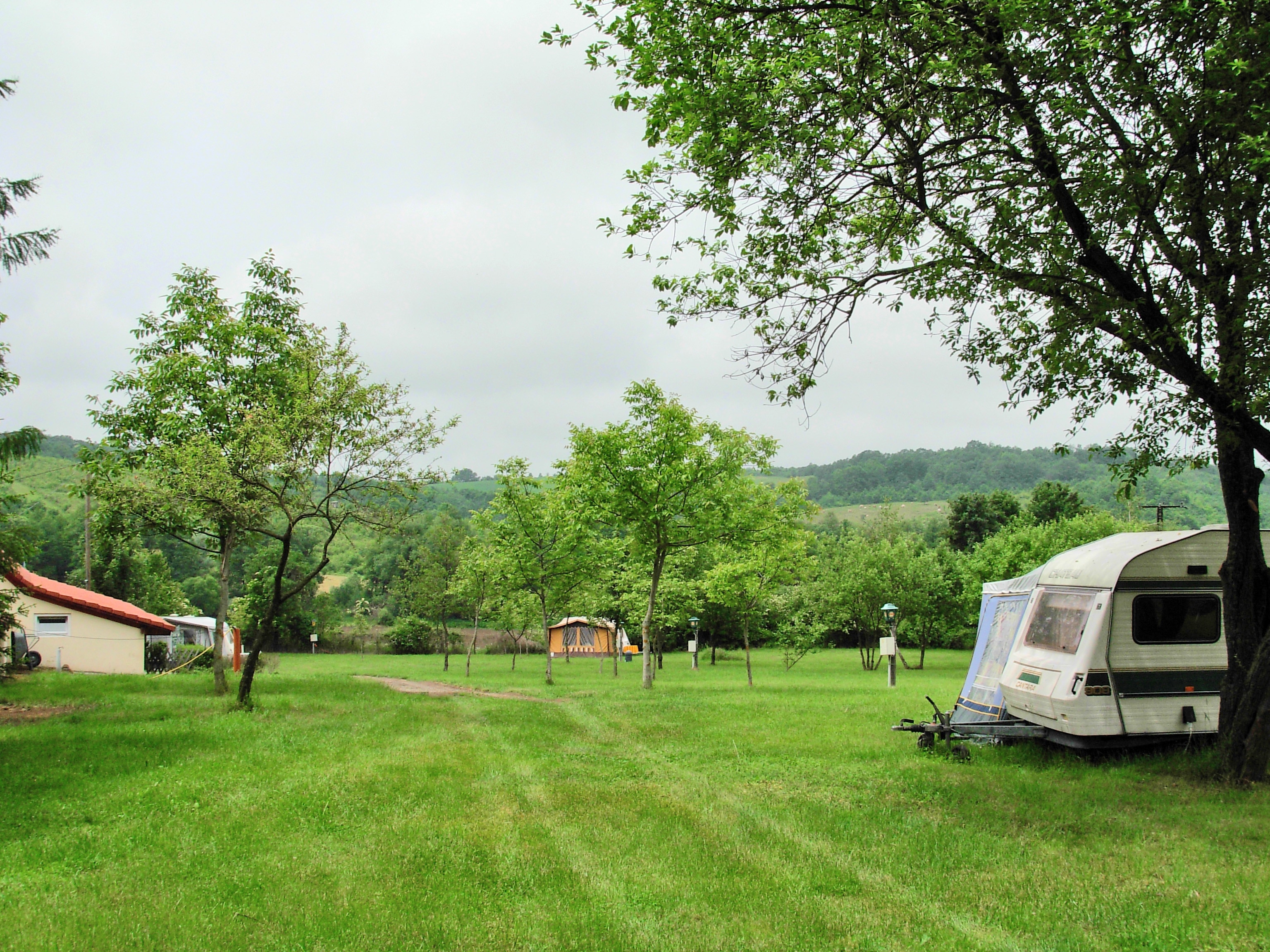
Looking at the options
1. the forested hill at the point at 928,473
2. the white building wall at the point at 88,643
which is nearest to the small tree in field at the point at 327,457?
the white building wall at the point at 88,643

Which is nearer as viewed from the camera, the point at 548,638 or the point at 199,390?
the point at 199,390

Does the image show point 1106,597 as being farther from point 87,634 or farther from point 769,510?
point 87,634

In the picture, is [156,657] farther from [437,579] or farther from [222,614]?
[222,614]

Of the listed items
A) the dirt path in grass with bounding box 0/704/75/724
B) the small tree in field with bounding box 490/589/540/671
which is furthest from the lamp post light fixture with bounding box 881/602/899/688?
the dirt path in grass with bounding box 0/704/75/724

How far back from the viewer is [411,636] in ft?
222

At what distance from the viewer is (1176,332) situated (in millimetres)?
8406

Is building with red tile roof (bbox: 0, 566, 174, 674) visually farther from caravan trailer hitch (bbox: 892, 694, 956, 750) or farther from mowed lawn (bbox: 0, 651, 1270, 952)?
caravan trailer hitch (bbox: 892, 694, 956, 750)

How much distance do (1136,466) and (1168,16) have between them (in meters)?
5.06

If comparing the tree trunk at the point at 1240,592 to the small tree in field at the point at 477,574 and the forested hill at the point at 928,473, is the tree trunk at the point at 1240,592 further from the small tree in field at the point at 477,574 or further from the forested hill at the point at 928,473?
the forested hill at the point at 928,473

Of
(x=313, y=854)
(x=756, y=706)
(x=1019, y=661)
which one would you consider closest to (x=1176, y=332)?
(x=1019, y=661)

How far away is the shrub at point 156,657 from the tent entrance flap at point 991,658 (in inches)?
1430

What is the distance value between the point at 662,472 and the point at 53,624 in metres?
25.2

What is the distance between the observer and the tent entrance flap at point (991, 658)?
1216cm

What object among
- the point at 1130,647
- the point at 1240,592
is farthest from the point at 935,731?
the point at 1240,592
